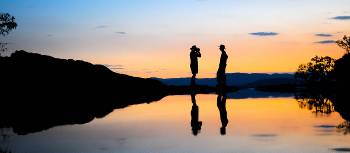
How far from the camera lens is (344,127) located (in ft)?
37.3

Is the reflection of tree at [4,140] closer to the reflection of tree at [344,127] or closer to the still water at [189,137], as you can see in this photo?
the still water at [189,137]

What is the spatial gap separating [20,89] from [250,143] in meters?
28.1

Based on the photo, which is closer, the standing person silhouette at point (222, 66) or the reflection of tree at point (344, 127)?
the reflection of tree at point (344, 127)

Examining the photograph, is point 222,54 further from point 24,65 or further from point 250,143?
point 250,143

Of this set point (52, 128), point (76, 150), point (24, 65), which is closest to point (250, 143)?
point (76, 150)

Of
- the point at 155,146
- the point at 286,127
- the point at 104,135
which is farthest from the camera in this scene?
the point at 286,127

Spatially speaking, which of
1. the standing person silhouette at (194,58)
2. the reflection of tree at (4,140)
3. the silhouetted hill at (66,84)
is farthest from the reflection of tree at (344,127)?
the standing person silhouette at (194,58)

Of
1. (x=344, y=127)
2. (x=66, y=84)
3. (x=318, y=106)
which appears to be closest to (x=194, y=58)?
(x=66, y=84)

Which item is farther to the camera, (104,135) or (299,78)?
(299,78)

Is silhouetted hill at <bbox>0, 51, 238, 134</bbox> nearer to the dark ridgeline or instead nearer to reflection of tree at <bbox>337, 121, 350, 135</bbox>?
the dark ridgeline

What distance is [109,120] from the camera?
14.6 meters

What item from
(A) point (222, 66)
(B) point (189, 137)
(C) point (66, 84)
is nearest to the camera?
(B) point (189, 137)

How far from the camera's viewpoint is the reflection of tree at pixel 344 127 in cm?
1051

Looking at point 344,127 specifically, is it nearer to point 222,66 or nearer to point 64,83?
point 222,66
